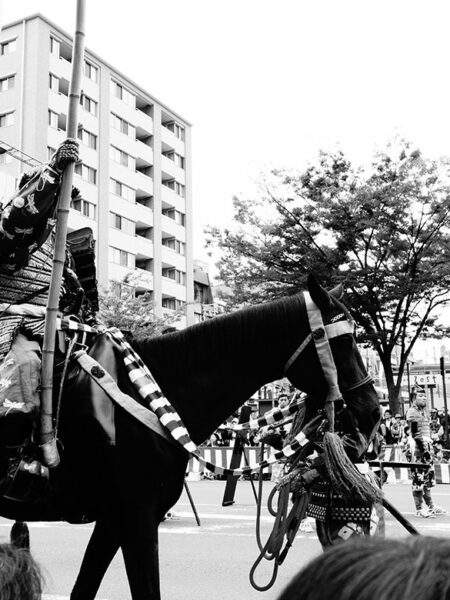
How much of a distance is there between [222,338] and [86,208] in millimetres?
42033

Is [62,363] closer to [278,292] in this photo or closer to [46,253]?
[46,253]

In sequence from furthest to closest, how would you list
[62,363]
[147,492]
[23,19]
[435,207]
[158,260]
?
[158,260], [23,19], [435,207], [62,363], [147,492]

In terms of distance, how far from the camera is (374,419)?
414cm

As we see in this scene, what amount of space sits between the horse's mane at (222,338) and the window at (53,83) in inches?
1667

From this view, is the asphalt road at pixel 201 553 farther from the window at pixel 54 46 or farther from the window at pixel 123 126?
the window at pixel 123 126

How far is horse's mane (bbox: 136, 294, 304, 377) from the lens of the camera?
4.11m

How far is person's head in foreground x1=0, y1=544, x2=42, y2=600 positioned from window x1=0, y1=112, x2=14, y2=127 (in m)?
44.0

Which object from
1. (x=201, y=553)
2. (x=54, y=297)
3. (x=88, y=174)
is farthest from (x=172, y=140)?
(x=54, y=297)

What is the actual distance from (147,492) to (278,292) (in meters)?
18.0

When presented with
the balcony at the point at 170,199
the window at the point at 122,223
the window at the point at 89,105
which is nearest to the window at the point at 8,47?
the window at the point at 89,105

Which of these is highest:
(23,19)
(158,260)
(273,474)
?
(23,19)

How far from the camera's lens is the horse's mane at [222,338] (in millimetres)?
4109

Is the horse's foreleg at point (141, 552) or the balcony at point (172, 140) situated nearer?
the horse's foreleg at point (141, 552)

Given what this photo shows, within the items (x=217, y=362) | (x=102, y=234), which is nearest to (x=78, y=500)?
(x=217, y=362)
